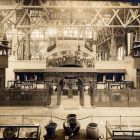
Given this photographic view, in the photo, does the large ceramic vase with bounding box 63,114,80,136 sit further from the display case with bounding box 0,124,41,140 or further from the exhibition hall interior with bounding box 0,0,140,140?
the display case with bounding box 0,124,41,140

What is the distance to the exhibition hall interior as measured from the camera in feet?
30.1

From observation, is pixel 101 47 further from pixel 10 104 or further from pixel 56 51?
pixel 10 104

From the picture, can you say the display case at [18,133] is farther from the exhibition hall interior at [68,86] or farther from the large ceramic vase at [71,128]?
the large ceramic vase at [71,128]

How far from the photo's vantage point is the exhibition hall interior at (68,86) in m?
9.18

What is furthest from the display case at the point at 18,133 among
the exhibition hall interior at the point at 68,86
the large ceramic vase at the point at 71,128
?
the large ceramic vase at the point at 71,128

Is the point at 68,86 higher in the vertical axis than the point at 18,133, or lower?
higher

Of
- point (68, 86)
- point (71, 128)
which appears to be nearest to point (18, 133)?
point (71, 128)

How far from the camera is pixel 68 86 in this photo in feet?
69.1

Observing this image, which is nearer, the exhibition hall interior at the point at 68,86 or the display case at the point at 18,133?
the display case at the point at 18,133

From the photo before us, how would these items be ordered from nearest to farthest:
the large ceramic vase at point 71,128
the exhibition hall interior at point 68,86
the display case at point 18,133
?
1. the display case at point 18,133
2. the large ceramic vase at point 71,128
3. the exhibition hall interior at point 68,86

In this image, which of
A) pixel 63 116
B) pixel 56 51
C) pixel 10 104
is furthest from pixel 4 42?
pixel 63 116

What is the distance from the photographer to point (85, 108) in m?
17.0

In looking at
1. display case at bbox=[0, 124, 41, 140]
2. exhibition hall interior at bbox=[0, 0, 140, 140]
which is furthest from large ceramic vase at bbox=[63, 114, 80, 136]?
display case at bbox=[0, 124, 41, 140]

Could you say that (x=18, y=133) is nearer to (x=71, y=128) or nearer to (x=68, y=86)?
(x=71, y=128)
